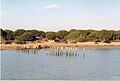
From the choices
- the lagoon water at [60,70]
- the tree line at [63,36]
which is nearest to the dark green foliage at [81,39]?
the tree line at [63,36]

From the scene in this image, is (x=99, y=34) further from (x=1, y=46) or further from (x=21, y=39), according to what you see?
(x=1, y=46)

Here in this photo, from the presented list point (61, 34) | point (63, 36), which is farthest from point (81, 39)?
point (61, 34)

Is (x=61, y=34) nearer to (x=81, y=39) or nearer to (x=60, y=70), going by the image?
(x=81, y=39)

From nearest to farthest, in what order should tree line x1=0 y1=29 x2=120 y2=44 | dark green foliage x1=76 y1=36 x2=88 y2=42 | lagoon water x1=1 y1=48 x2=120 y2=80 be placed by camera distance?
lagoon water x1=1 y1=48 x2=120 y2=80 < tree line x1=0 y1=29 x2=120 y2=44 < dark green foliage x1=76 y1=36 x2=88 y2=42

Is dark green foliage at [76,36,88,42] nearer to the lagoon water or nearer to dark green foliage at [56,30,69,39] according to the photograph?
dark green foliage at [56,30,69,39]

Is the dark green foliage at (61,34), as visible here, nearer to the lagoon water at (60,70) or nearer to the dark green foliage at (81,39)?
the dark green foliage at (81,39)

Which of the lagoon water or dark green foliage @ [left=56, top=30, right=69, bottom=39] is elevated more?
dark green foliage @ [left=56, top=30, right=69, bottom=39]

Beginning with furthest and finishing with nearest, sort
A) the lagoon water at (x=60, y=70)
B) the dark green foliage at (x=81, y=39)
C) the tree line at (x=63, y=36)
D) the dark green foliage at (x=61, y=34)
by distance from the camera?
1. the dark green foliage at (x=61, y=34)
2. the dark green foliage at (x=81, y=39)
3. the tree line at (x=63, y=36)
4. the lagoon water at (x=60, y=70)

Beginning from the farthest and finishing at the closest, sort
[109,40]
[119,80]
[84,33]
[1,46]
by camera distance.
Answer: [84,33] < [109,40] < [1,46] < [119,80]

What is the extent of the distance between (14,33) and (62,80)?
314 feet

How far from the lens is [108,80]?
31609 millimetres

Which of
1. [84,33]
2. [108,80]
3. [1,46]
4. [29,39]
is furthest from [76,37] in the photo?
[108,80]

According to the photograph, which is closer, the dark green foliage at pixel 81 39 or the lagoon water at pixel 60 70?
the lagoon water at pixel 60 70

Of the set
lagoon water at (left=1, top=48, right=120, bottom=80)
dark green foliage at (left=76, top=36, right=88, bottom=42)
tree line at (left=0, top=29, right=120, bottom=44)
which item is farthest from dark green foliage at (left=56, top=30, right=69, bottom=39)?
lagoon water at (left=1, top=48, right=120, bottom=80)
